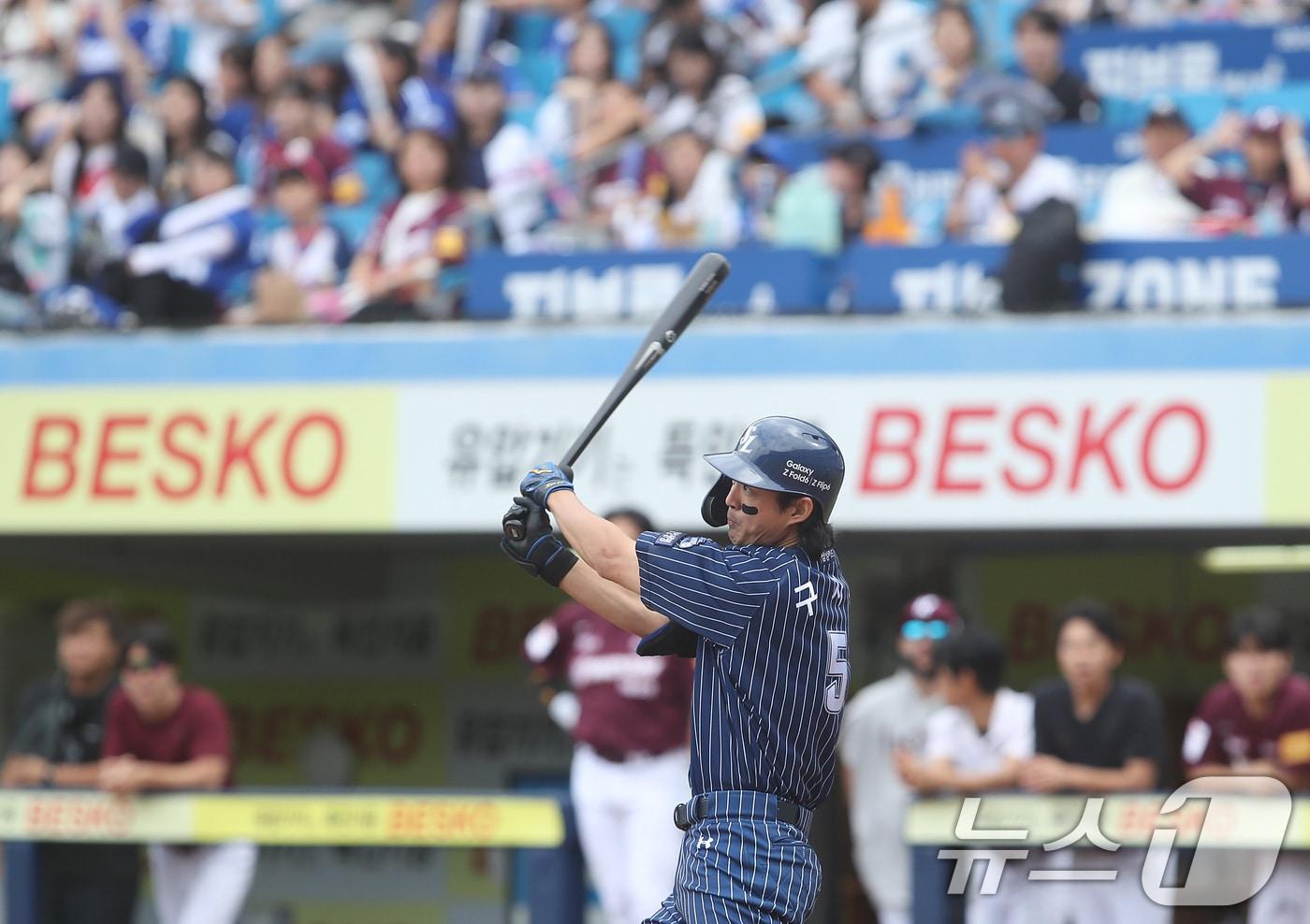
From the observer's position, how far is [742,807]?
4.17m

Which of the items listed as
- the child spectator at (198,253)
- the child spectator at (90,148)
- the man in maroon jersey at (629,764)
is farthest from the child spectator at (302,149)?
the man in maroon jersey at (629,764)

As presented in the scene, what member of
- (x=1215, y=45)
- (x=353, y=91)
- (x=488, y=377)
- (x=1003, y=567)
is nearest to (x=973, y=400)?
(x=488, y=377)

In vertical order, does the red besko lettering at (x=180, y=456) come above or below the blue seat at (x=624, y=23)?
below

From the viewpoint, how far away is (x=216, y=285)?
10.0m

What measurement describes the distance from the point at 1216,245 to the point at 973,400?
1.15 metres

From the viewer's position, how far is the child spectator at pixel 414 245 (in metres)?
9.30

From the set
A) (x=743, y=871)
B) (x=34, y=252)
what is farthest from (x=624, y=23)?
(x=743, y=871)

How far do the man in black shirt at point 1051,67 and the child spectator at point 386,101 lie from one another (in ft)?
10.0

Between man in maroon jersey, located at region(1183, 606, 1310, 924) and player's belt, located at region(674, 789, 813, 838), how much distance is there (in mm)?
2627

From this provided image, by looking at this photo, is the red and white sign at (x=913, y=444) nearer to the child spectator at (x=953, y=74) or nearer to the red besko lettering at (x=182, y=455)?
the red besko lettering at (x=182, y=455)

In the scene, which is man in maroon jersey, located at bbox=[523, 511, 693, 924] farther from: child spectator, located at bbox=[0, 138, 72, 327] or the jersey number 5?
child spectator, located at bbox=[0, 138, 72, 327]

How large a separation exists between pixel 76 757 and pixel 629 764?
2098 millimetres

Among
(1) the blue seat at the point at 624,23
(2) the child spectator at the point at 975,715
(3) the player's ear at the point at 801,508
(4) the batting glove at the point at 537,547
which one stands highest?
(1) the blue seat at the point at 624,23

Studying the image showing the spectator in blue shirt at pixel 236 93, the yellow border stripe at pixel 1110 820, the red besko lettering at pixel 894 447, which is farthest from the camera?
the spectator in blue shirt at pixel 236 93
